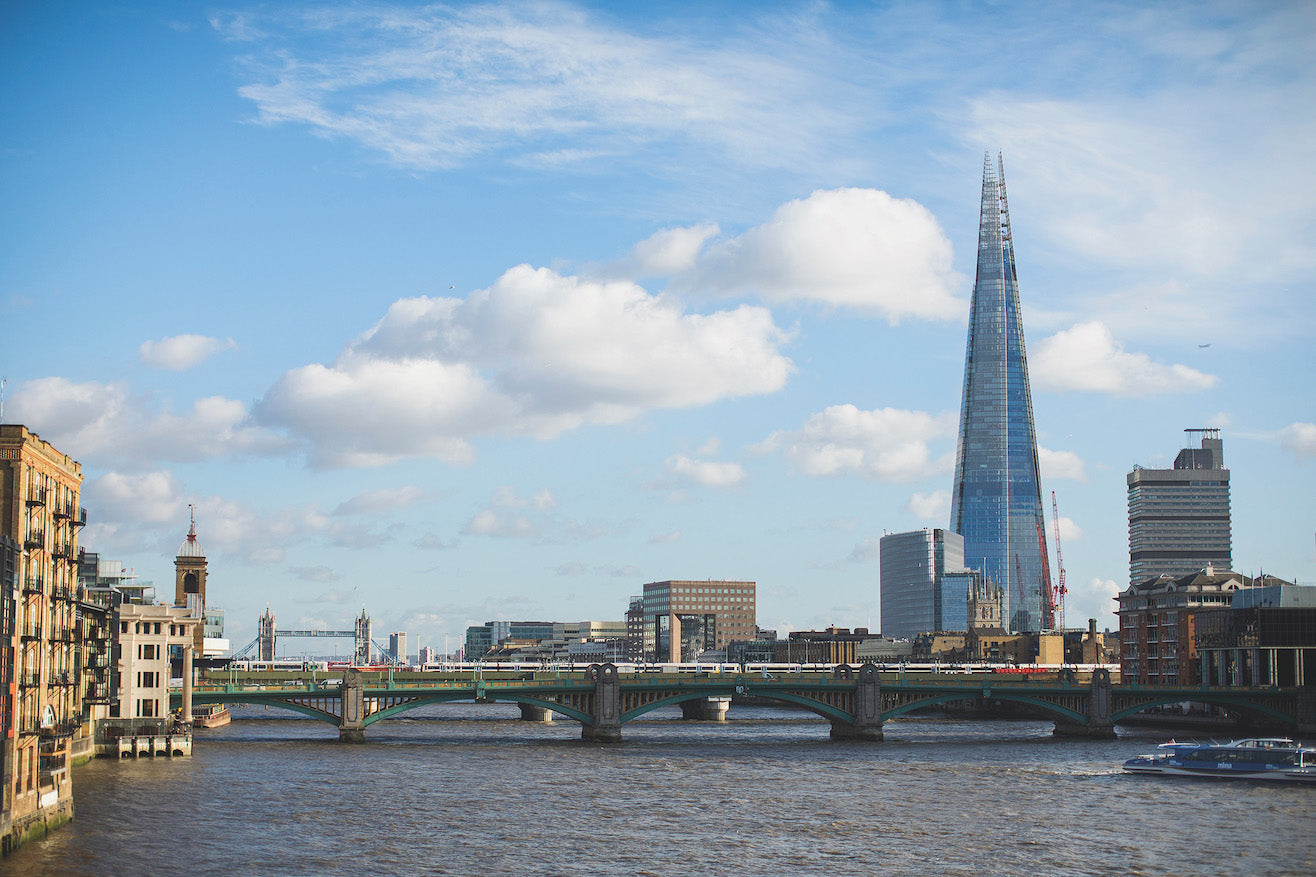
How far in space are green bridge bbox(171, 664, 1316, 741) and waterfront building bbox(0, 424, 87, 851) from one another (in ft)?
143

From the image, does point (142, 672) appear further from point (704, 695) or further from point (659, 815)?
point (659, 815)

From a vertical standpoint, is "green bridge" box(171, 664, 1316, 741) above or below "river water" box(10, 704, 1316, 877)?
above

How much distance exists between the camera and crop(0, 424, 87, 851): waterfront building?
7806cm

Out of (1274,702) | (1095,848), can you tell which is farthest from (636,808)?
(1274,702)

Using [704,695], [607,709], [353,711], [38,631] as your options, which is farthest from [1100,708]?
[38,631]

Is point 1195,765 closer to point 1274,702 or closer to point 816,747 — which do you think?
point 816,747

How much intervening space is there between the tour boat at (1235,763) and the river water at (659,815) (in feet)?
10.8

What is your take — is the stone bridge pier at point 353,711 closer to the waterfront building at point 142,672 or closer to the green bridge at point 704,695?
Result: the green bridge at point 704,695

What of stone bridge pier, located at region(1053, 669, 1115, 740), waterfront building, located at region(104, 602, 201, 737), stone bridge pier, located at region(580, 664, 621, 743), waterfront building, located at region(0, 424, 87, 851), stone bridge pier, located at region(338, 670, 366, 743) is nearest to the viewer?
waterfront building, located at region(0, 424, 87, 851)

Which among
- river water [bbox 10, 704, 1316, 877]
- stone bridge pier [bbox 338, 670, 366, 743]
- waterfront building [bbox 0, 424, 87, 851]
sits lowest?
river water [bbox 10, 704, 1316, 877]

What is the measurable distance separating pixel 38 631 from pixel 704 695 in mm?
91382

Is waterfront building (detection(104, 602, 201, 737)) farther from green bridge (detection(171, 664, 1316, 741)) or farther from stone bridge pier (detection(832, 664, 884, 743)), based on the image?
stone bridge pier (detection(832, 664, 884, 743))

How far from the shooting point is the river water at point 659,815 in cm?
8200

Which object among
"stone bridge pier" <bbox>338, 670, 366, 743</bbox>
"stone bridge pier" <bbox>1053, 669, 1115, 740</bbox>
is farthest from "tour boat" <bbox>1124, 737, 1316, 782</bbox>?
"stone bridge pier" <bbox>338, 670, 366, 743</bbox>
